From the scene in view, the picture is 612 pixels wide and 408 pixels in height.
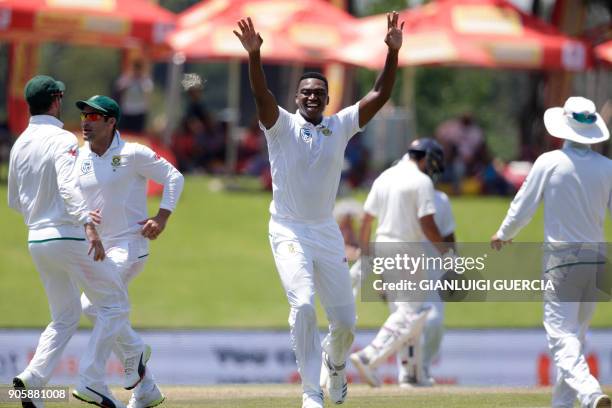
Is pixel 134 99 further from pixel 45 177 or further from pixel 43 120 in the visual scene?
pixel 45 177

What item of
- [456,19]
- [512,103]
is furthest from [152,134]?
[512,103]

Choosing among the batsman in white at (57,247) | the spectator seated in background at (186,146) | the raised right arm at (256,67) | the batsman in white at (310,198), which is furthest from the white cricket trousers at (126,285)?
the spectator seated in background at (186,146)

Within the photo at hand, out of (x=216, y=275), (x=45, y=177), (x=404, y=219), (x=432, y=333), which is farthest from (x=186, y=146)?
(x=45, y=177)

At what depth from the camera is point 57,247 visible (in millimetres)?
8789

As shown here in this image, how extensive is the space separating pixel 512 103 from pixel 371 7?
6443 millimetres

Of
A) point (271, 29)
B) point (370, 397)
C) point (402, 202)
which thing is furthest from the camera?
point (271, 29)

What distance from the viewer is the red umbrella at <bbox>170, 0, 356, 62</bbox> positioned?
71.4 ft

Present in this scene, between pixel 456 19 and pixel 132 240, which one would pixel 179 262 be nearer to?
pixel 456 19

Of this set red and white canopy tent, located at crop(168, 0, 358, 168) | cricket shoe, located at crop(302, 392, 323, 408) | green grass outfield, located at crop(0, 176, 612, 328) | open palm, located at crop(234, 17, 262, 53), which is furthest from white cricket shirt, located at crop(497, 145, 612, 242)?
red and white canopy tent, located at crop(168, 0, 358, 168)

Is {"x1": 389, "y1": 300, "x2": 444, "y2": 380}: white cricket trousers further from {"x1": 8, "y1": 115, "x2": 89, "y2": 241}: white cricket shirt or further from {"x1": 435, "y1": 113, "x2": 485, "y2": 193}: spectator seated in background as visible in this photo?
{"x1": 435, "y1": 113, "x2": 485, "y2": 193}: spectator seated in background

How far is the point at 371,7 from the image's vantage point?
126ft

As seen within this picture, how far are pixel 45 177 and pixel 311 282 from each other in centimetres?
182

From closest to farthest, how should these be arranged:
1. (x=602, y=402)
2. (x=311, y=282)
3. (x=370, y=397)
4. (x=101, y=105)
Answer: (x=602, y=402), (x=311, y=282), (x=101, y=105), (x=370, y=397)
